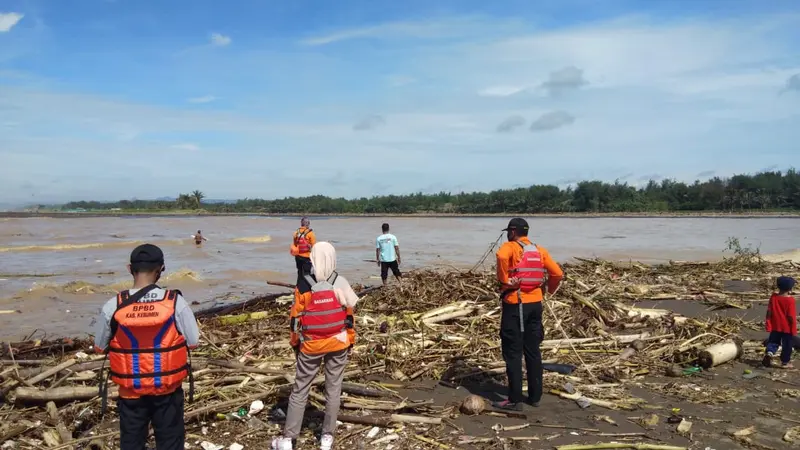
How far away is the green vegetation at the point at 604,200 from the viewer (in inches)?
3696

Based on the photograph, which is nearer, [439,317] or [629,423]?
[629,423]

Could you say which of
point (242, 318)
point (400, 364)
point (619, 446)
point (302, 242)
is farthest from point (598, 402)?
point (302, 242)

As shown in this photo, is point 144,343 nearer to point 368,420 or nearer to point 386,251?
point 368,420

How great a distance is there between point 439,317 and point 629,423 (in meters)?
4.05

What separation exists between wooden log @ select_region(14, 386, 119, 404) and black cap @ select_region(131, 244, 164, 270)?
2.78 meters

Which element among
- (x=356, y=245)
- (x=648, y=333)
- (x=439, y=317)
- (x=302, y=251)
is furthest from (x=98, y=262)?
(x=648, y=333)

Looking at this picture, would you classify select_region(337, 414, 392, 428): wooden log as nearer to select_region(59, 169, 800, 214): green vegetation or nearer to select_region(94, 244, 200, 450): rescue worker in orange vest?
select_region(94, 244, 200, 450): rescue worker in orange vest

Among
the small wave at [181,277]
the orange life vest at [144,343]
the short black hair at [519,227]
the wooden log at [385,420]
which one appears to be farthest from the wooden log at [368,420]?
the small wave at [181,277]

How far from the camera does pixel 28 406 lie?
604 centimetres

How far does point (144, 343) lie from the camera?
3883 millimetres

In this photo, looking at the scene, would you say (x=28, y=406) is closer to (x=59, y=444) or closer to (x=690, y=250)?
(x=59, y=444)

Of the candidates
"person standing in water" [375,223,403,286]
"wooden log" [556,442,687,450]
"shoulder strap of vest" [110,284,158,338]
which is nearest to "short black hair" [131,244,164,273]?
"shoulder strap of vest" [110,284,158,338]

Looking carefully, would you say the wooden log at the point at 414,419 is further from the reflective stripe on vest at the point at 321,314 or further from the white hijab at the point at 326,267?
the white hijab at the point at 326,267

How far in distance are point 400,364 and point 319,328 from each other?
2854mm
